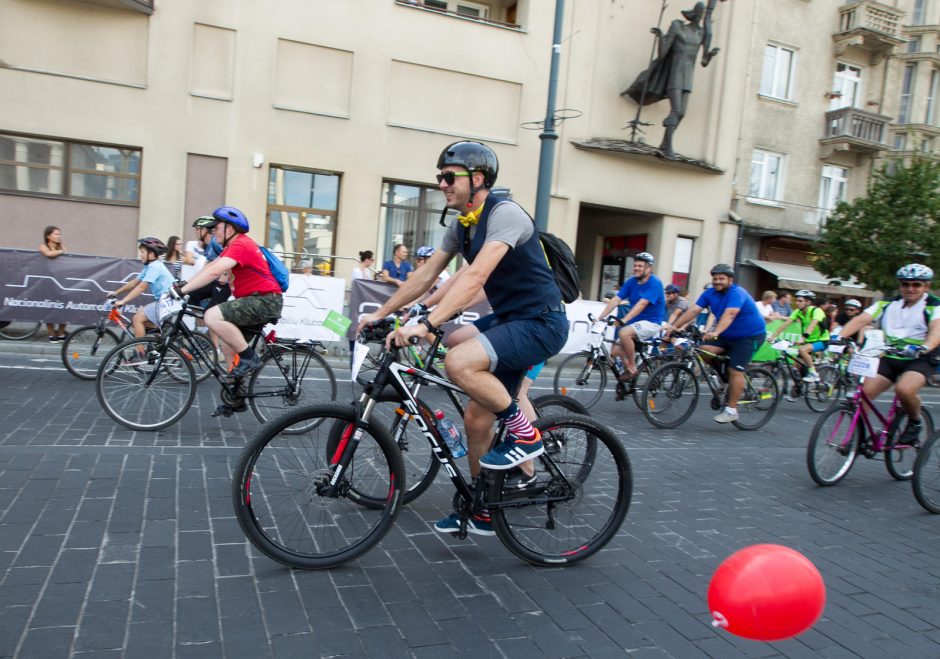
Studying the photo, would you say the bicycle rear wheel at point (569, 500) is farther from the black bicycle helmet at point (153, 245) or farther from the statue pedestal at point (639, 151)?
the statue pedestal at point (639, 151)

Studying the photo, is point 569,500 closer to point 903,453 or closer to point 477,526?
point 477,526

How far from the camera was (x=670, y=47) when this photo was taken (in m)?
19.5

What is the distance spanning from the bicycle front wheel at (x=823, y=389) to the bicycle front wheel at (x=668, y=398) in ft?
12.4

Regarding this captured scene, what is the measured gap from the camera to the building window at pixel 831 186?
80.1 ft

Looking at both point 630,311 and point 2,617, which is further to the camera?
point 630,311

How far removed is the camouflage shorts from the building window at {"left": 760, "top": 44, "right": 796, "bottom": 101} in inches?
829

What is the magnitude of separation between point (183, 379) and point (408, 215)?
12.9 meters

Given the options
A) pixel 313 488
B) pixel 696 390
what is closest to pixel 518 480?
pixel 313 488

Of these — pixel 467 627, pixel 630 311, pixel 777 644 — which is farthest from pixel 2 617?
pixel 630 311

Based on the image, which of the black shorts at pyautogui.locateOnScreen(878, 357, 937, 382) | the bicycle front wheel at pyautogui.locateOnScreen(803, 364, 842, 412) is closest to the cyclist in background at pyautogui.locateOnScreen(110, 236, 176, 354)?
the black shorts at pyautogui.locateOnScreen(878, 357, 937, 382)

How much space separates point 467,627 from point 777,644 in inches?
51.9

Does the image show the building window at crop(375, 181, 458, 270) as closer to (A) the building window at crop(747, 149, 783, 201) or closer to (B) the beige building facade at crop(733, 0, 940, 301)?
(B) the beige building facade at crop(733, 0, 940, 301)

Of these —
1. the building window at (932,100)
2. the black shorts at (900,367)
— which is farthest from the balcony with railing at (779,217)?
the black shorts at (900,367)

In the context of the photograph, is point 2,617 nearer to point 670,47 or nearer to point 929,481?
point 929,481
